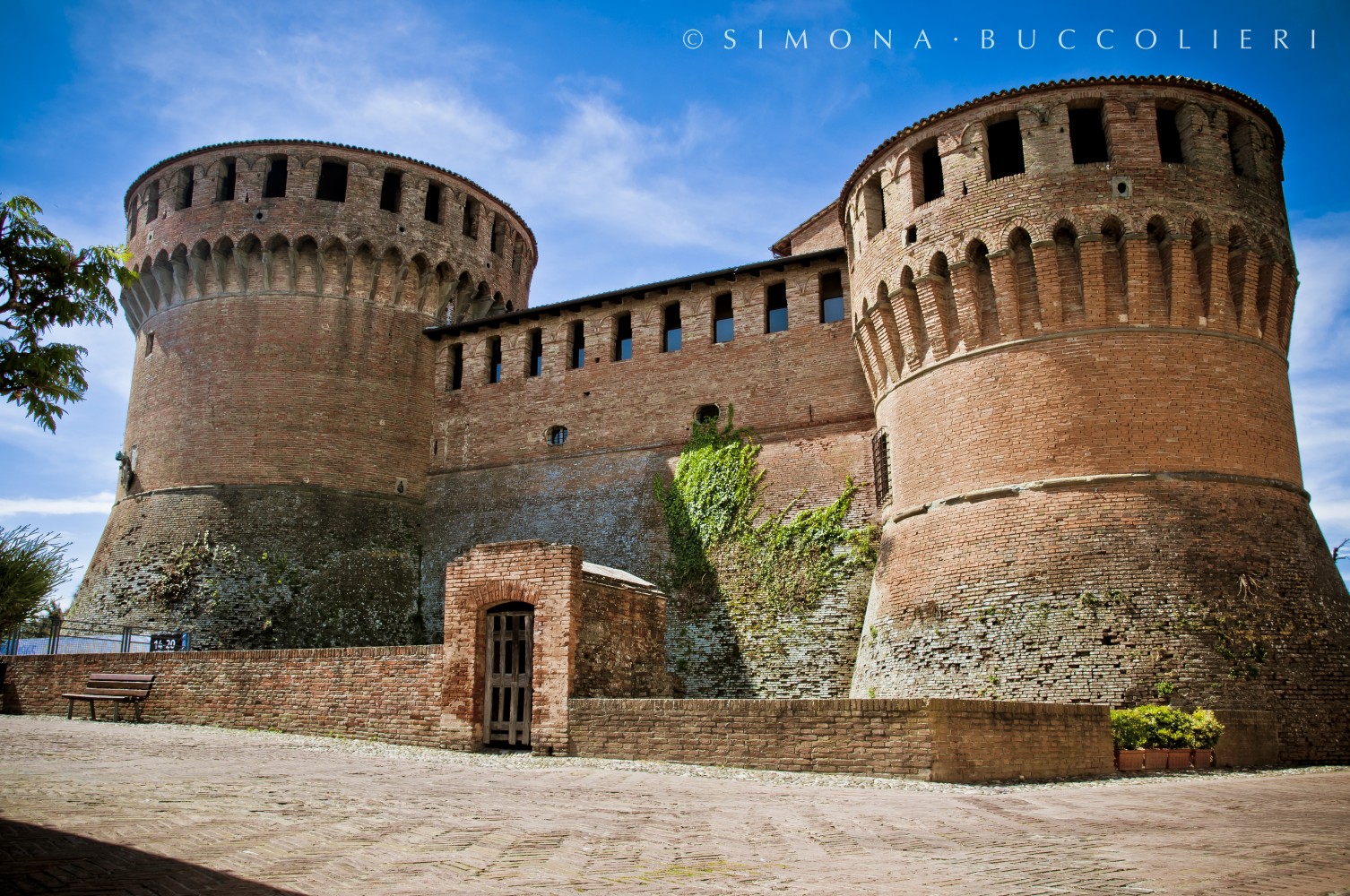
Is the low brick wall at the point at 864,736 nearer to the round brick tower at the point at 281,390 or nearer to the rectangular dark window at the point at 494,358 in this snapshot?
the round brick tower at the point at 281,390

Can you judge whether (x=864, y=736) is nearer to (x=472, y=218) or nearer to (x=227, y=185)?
(x=472, y=218)

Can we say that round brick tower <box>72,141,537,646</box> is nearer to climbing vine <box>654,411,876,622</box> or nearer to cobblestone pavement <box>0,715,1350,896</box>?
climbing vine <box>654,411,876,622</box>

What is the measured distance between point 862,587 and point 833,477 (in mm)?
2516

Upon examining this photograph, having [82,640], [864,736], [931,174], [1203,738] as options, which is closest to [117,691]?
[82,640]

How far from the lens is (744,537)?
67.5ft

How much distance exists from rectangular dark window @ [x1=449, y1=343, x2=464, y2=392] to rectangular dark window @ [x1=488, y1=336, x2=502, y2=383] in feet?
3.00

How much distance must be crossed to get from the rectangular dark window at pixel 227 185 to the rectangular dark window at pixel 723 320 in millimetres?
13719

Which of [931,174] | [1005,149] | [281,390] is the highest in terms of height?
[1005,149]

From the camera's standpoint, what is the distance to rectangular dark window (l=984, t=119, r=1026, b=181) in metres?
17.7

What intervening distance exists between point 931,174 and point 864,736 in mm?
11821

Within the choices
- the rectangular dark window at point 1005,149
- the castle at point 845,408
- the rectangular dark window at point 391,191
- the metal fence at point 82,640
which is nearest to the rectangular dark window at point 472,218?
the castle at point 845,408

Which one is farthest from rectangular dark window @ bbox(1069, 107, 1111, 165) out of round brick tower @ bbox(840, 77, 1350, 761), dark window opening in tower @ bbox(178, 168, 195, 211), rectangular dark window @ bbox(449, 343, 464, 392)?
dark window opening in tower @ bbox(178, 168, 195, 211)

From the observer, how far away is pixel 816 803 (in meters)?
8.30

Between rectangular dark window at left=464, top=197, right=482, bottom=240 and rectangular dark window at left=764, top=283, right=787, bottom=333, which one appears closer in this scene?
rectangular dark window at left=764, top=283, right=787, bottom=333
